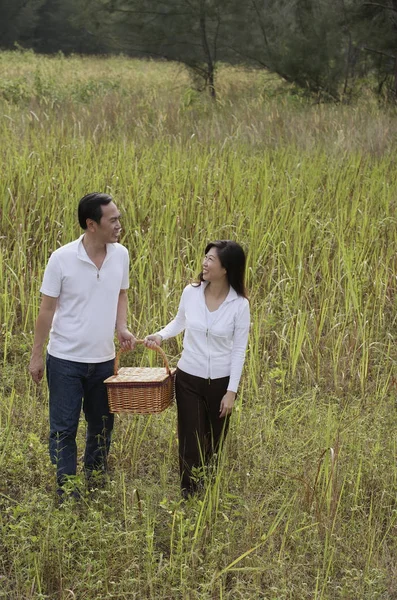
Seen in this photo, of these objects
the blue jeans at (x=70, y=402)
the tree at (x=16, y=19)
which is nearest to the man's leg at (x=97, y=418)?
the blue jeans at (x=70, y=402)

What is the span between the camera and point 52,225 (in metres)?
6.59

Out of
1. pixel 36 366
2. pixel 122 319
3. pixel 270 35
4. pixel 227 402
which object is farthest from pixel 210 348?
pixel 270 35

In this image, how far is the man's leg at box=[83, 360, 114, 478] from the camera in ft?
12.8

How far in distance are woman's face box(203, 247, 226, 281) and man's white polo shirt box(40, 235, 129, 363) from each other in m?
0.41

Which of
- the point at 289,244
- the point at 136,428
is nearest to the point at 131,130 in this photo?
the point at 289,244

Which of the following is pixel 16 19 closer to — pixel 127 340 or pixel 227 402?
pixel 127 340

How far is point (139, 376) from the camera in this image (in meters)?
3.83

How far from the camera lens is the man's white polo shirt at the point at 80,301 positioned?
12.3 ft

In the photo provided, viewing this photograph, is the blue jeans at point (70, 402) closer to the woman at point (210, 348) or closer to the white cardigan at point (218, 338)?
Result: the woman at point (210, 348)

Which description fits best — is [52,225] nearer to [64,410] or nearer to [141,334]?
[141,334]

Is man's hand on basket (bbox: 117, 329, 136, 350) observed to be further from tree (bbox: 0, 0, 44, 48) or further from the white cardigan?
tree (bbox: 0, 0, 44, 48)

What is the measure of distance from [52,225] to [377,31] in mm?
8273

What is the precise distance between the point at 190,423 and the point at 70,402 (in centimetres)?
54

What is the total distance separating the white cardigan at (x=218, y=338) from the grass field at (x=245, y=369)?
0.43m
